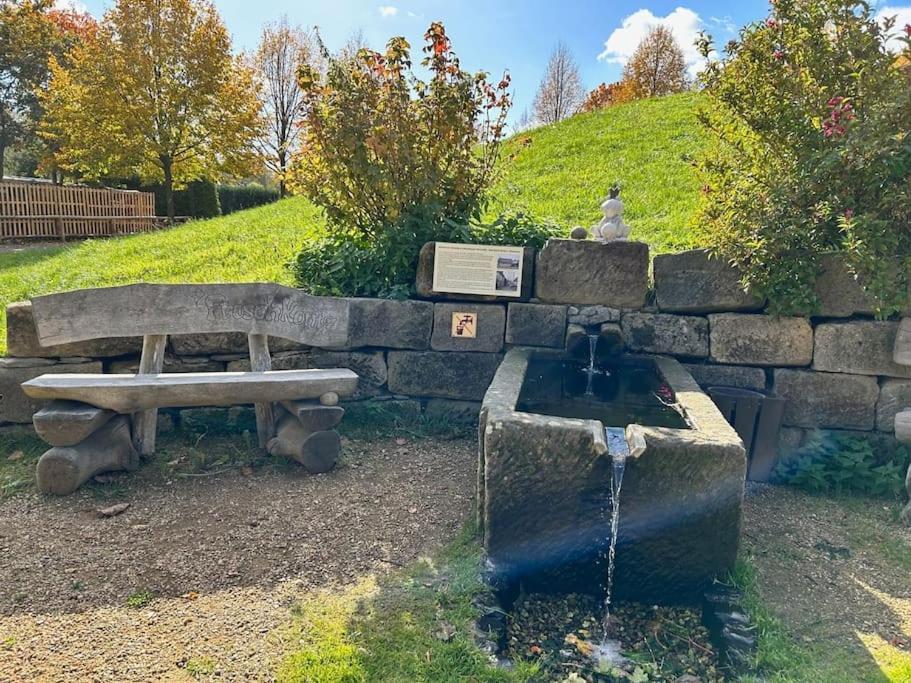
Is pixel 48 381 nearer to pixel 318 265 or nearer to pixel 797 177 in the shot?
pixel 318 265

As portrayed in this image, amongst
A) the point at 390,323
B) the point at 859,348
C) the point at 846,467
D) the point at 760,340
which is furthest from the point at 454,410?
the point at 859,348

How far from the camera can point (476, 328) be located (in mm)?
4090

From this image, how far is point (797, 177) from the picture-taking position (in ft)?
11.5

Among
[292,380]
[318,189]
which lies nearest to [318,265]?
[318,189]

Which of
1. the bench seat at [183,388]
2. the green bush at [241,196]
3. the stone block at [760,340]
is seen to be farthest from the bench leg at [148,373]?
the green bush at [241,196]

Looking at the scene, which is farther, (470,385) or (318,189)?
(318,189)

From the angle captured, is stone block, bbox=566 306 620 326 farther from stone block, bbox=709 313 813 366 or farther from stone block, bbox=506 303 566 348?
stone block, bbox=709 313 813 366

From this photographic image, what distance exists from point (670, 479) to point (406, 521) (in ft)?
4.36

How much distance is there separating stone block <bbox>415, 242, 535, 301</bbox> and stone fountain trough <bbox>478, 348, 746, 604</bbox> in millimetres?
1591

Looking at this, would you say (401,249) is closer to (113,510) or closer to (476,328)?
(476,328)

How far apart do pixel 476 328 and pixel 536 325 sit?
0.41m

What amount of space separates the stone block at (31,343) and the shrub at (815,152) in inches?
152

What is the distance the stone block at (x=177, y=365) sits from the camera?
12.3 ft

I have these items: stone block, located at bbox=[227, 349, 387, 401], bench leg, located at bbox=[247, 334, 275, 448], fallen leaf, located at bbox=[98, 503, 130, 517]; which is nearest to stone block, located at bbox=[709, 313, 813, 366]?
stone block, located at bbox=[227, 349, 387, 401]
